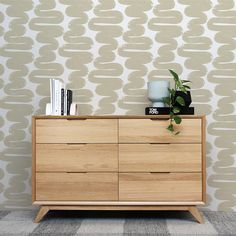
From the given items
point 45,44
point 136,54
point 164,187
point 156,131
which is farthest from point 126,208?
point 45,44

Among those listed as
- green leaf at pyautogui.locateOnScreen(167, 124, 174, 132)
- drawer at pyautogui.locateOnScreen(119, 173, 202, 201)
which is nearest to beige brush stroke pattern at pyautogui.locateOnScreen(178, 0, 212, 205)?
green leaf at pyautogui.locateOnScreen(167, 124, 174, 132)

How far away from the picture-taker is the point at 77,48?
121 inches

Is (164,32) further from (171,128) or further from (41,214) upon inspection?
(41,214)

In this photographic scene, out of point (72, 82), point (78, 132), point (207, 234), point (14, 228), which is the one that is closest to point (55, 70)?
point (72, 82)

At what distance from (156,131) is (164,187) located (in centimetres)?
36

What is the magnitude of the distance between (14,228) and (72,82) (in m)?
1.15

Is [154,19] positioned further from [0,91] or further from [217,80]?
[0,91]

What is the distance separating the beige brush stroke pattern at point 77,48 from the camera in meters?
3.07

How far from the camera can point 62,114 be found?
109 inches

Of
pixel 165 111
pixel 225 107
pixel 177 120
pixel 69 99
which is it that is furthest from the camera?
pixel 225 107

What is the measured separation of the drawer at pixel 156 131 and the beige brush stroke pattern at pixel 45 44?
0.76 m

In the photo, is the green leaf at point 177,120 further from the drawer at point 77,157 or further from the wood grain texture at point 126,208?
the wood grain texture at point 126,208

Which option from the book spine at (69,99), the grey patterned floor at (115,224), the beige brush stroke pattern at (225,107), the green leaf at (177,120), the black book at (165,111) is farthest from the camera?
the beige brush stroke pattern at (225,107)

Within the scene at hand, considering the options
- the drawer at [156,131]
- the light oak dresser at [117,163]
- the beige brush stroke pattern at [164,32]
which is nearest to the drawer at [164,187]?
the light oak dresser at [117,163]
